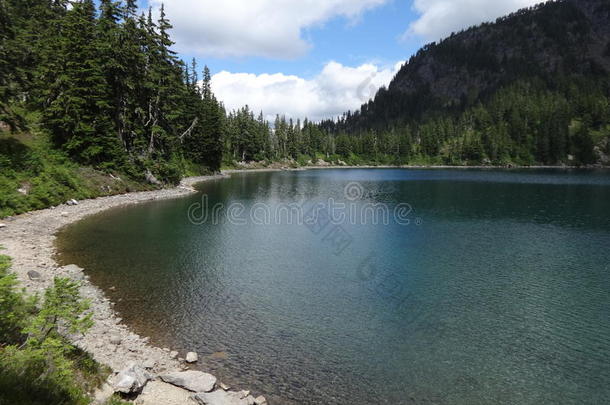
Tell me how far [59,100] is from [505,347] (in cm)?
6280

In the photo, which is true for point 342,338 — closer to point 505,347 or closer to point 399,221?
point 505,347

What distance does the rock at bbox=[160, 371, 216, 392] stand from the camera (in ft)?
44.9

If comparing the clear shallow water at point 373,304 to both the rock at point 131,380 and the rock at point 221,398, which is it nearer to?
the rock at point 221,398

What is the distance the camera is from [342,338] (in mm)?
18578

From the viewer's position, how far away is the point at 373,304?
22.9 metres

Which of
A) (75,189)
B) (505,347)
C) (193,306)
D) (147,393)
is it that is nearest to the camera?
(147,393)

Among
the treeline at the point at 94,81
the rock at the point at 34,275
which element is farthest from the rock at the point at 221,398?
the treeline at the point at 94,81

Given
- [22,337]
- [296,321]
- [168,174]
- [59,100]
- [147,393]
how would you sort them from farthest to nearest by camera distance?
[168,174] < [59,100] < [296,321] < [147,393] < [22,337]

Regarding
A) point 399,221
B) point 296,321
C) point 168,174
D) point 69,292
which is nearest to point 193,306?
point 296,321

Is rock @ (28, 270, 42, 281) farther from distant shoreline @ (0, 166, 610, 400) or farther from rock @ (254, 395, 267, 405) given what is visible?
rock @ (254, 395, 267, 405)

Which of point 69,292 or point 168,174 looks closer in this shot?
point 69,292

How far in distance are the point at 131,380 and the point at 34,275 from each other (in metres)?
14.9

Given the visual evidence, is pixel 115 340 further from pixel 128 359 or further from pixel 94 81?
pixel 94 81

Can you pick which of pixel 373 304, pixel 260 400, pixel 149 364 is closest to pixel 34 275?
pixel 149 364
